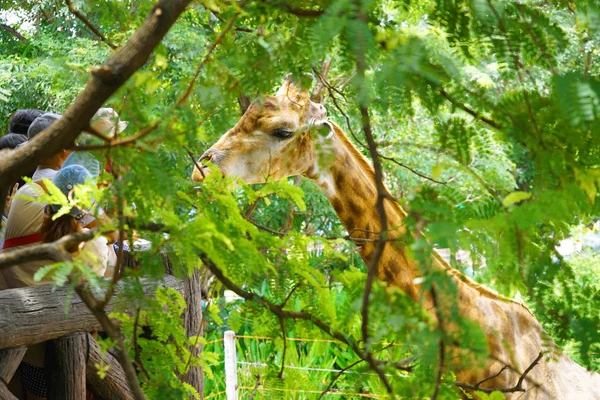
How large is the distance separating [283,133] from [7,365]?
3.84 feet

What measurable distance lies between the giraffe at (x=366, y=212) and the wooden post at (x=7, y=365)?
0.74 metres

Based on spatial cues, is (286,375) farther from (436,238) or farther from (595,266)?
(595,266)

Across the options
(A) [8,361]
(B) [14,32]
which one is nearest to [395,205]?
(A) [8,361]

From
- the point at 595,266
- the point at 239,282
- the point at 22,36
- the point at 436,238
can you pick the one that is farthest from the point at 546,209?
the point at 22,36

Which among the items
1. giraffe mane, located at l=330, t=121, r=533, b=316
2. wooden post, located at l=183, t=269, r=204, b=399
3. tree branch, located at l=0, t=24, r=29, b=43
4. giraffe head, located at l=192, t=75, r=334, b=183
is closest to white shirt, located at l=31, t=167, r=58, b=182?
giraffe head, located at l=192, t=75, r=334, b=183

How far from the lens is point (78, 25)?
8.36 m

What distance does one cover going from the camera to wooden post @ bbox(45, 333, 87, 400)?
2.63 metres

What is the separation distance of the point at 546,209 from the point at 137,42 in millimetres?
604

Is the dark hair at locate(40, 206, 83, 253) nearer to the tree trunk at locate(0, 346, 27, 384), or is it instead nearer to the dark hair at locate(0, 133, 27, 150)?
the tree trunk at locate(0, 346, 27, 384)

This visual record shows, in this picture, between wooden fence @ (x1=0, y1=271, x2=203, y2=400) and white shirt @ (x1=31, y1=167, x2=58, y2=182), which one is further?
white shirt @ (x1=31, y1=167, x2=58, y2=182)

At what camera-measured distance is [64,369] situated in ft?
8.65

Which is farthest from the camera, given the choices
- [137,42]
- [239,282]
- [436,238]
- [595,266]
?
[595,266]

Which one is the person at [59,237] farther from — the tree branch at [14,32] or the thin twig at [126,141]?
the tree branch at [14,32]

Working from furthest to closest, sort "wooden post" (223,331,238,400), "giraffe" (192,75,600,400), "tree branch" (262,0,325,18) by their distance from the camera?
"wooden post" (223,331,238,400), "giraffe" (192,75,600,400), "tree branch" (262,0,325,18)
